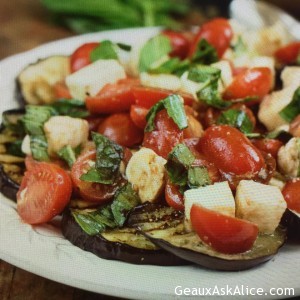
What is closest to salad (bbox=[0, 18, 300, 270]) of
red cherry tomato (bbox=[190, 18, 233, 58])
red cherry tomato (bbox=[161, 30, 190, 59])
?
red cherry tomato (bbox=[190, 18, 233, 58])

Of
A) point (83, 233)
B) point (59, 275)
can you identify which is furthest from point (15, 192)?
point (59, 275)

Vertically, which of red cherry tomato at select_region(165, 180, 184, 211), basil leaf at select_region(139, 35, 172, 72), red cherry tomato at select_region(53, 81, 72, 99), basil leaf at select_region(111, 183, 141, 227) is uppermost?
red cherry tomato at select_region(165, 180, 184, 211)

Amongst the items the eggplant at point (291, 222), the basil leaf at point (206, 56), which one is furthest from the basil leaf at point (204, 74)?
the eggplant at point (291, 222)

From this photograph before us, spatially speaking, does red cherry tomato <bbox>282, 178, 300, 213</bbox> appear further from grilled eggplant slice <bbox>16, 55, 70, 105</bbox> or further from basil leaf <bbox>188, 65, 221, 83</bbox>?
grilled eggplant slice <bbox>16, 55, 70, 105</bbox>

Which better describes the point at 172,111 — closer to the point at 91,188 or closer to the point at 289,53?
the point at 91,188

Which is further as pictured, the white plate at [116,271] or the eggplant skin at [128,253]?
the eggplant skin at [128,253]

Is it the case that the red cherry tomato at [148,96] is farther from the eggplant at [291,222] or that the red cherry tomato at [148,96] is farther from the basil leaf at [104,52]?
the eggplant at [291,222]

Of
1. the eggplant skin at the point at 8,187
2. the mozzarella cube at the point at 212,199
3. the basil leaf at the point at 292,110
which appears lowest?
the eggplant skin at the point at 8,187
